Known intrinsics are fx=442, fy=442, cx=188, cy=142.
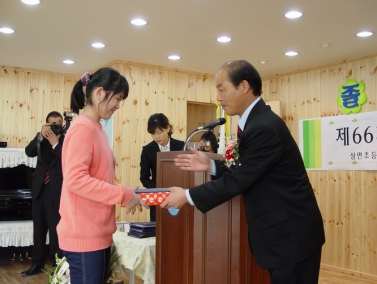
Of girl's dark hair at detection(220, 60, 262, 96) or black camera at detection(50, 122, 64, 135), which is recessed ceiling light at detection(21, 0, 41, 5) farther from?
girl's dark hair at detection(220, 60, 262, 96)

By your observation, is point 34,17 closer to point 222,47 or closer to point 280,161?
point 222,47

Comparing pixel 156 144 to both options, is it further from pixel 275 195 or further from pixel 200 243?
pixel 275 195

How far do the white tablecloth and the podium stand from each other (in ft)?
9.47

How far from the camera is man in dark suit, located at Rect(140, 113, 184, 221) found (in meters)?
3.81

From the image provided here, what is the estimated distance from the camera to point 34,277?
4.16 metres

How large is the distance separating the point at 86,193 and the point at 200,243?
0.70 m

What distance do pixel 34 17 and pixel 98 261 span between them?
112 inches

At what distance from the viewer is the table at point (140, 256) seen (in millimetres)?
2617

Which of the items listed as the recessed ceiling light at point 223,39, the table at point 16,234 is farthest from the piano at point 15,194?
the recessed ceiling light at point 223,39

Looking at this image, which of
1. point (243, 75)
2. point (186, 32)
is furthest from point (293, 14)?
point (243, 75)

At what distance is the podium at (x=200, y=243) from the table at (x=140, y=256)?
202 millimetres

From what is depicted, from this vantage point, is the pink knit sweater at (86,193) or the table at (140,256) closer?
the pink knit sweater at (86,193)

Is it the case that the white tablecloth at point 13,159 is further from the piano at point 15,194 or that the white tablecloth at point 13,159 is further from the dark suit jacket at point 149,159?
the dark suit jacket at point 149,159

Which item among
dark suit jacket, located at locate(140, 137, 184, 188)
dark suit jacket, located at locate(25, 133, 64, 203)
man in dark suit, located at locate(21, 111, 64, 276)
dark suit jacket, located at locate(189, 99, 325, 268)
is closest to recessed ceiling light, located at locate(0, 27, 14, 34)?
man in dark suit, located at locate(21, 111, 64, 276)
